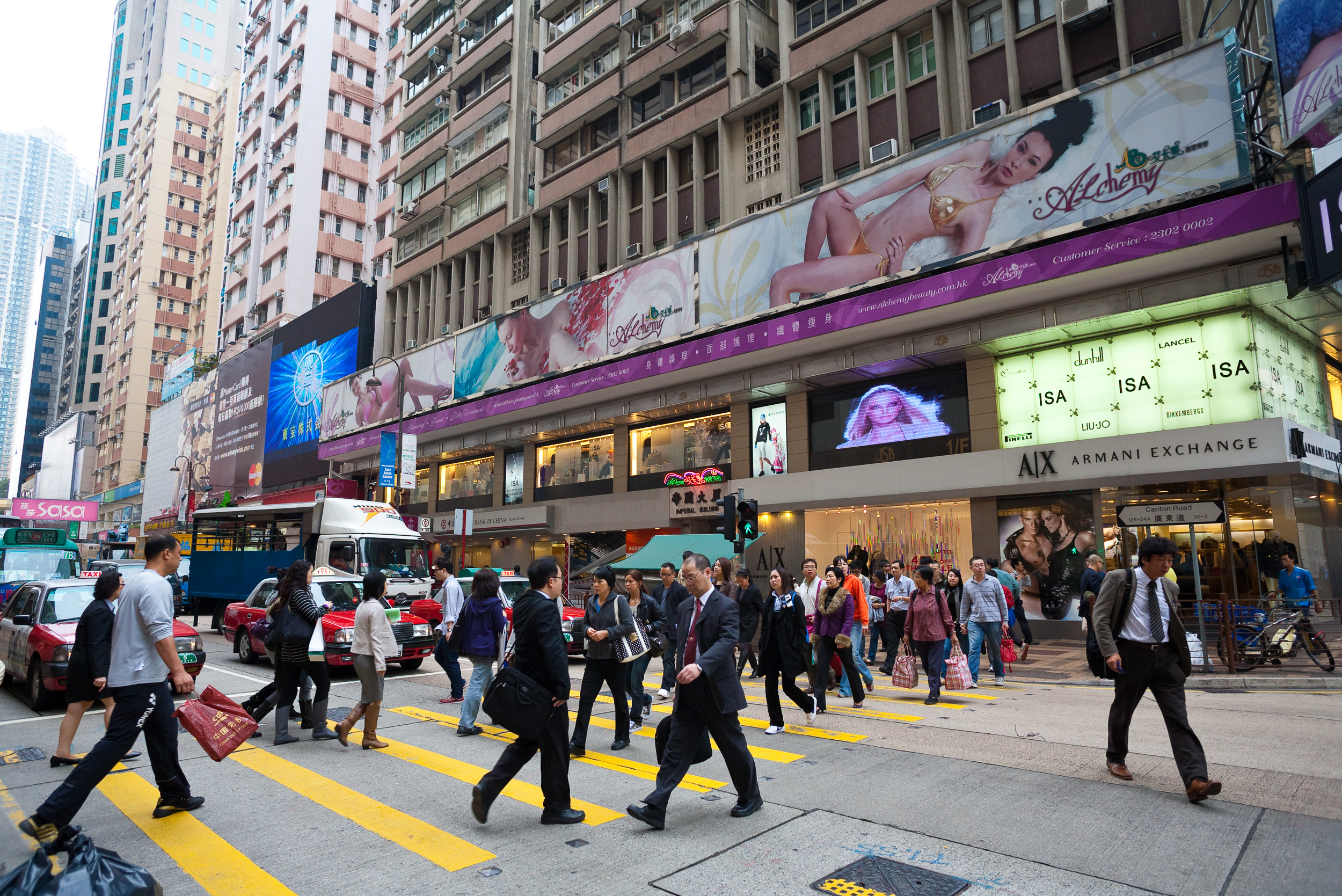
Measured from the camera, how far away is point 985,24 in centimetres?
2016

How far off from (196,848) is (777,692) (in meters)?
5.40

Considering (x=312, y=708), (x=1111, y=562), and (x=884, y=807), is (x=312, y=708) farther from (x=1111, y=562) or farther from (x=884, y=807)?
(x=1111, y=562)

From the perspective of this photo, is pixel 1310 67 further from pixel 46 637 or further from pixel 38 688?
pixel 38 688

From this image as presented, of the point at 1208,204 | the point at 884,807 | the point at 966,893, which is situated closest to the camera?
the point at 966,893

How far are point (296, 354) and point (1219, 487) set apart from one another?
1937 inches

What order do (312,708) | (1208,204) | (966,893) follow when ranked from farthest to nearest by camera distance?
(1208,204), (312,708), (966,893)

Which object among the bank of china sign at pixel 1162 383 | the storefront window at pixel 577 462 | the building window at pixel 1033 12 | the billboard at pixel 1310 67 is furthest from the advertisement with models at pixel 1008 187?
the storefront window at pixel 577 462

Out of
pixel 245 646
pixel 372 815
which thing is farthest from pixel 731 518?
pixel 372 815

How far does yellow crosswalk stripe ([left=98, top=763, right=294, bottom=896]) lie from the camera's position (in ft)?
14.1

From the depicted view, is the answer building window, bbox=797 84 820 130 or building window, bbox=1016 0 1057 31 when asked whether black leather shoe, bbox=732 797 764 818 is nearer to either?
building window, bbox=1016 0 1057 31

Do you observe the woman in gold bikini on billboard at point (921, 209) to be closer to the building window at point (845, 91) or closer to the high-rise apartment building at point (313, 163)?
the building window at point (845, 91)

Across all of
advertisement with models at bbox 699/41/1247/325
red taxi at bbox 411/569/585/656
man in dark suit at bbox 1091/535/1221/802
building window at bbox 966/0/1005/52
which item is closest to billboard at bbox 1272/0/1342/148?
advertisement with models at bbox 699/41/1247/325

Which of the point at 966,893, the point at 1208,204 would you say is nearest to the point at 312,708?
the point at 966,893

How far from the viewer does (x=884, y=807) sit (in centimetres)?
546
